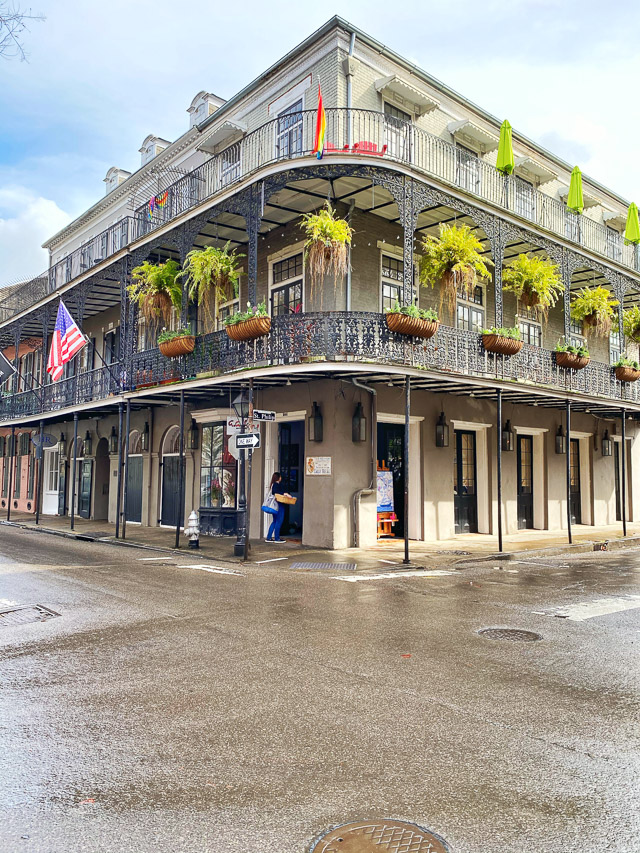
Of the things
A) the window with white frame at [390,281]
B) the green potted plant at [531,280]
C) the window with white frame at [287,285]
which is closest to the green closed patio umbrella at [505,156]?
the green potted plant at [531,280]

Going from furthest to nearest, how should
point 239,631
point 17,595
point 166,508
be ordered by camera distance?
point 166,508
point 17,595
point 239,631

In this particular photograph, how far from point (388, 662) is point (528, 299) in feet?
42.6

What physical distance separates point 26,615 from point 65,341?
11987mm

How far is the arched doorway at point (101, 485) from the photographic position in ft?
77.3

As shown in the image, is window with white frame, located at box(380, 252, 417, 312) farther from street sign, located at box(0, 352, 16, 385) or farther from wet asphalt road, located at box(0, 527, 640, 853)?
street sign, located at box(0, 352, 16, 385)

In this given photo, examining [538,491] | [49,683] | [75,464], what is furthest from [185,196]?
[49,683]

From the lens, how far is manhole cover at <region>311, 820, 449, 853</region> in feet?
9.40

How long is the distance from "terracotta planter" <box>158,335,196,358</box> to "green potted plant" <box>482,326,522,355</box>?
652 cm

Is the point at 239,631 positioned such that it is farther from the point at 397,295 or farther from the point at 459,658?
the point at 397,295

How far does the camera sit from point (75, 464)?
80.8 ft

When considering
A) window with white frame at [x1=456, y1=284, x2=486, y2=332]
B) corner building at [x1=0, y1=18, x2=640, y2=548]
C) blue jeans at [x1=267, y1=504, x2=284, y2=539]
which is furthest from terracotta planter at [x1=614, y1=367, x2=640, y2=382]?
blue jeans at [x1=267, y1=504, x2=284, y2=539]

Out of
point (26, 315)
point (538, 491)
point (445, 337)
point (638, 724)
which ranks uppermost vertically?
point (26, 315)

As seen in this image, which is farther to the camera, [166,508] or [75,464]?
[75,464]

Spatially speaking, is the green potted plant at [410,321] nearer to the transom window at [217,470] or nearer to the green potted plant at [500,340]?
the green potted plant at [500,340]
